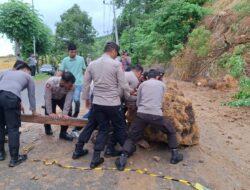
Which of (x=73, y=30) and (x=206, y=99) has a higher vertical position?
(x=73, y=30)

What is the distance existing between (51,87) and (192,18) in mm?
13378

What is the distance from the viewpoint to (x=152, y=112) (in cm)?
532

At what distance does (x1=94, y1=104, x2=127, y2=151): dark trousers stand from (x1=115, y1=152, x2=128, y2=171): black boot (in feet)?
1.01

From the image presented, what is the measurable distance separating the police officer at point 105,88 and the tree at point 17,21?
1921 cm

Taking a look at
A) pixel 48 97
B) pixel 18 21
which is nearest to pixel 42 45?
pixel 18 21

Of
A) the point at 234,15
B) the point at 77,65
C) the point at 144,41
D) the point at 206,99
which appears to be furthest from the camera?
the point at 144,41

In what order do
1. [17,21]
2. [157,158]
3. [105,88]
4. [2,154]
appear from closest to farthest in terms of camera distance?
[105,88], [157,158], [2,154], [17,21]

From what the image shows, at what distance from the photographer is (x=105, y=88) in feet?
17.0

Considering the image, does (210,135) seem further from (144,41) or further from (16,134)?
(144,41)

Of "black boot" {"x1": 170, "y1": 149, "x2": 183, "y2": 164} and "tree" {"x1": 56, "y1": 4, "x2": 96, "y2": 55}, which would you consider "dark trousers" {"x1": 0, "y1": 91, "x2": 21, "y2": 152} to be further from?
"tree" {"x1": 56, "y1": 4, "x2": 96, "y2": 55}

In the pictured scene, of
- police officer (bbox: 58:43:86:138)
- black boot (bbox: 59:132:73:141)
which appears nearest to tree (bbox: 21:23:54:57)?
police officer (bbox: 58:43:86:138)

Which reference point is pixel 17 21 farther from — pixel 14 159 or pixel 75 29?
pixel 75 29

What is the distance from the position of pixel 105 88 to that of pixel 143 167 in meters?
1.32

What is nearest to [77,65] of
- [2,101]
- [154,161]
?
[2,101]
